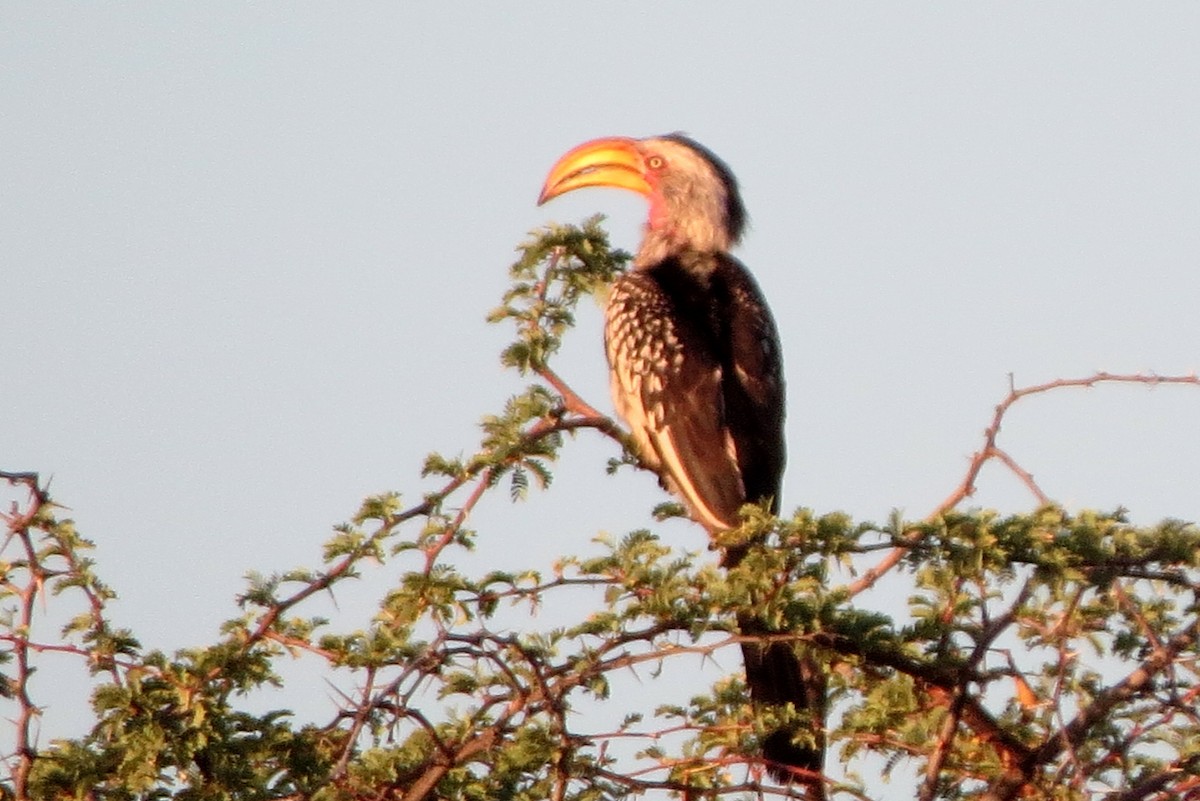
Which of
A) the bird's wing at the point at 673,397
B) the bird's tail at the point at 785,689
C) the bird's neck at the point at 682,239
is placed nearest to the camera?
the bird's tail at the point at 785,689

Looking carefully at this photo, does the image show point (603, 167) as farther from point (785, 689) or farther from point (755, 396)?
point (785, 689)

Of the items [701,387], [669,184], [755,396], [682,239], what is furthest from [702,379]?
[669,184]

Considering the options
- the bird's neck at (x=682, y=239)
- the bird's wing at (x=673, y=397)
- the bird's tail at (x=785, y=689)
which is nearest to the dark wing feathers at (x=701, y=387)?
the bird's wing at (x=673, y=397)

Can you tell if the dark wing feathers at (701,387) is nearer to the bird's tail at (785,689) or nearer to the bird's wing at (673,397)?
the bird's wing at (673,397)

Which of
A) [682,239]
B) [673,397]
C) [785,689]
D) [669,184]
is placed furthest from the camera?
[669,184]

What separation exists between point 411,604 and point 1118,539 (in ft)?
4.50

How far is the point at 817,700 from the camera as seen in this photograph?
4141 mm

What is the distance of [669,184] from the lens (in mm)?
6668

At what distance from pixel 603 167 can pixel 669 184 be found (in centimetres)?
29

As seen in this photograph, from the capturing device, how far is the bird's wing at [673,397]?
504cm

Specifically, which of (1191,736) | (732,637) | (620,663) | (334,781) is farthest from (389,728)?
(1191,736)

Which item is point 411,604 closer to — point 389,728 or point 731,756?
point 389,728

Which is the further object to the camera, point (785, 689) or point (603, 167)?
point (603, 167)

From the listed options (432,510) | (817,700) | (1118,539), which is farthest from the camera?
(817,700)
